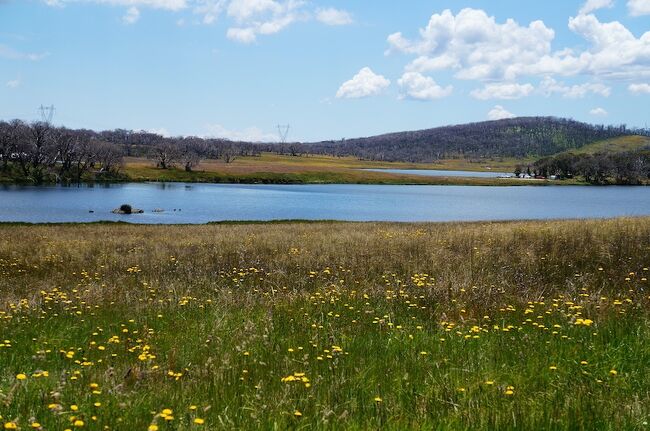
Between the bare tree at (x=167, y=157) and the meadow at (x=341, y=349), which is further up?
the bare tree at (x=167, y=157)

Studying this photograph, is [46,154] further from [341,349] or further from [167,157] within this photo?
[341,349]

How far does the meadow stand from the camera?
16.1 ft

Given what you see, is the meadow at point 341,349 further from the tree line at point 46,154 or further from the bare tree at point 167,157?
the bare tree at point 167,157

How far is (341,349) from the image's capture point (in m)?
6.98

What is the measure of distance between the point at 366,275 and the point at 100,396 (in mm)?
9461

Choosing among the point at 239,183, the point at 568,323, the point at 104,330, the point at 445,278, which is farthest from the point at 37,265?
the point at 239,183

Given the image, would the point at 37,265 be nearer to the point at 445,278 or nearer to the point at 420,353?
the point at 445,278

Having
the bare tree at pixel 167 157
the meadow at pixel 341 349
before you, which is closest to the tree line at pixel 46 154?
the bare tree at pixel 167 157

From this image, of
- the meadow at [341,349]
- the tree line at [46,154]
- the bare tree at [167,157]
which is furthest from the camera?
the bare tree at [167,157]

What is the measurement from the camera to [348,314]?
955cm

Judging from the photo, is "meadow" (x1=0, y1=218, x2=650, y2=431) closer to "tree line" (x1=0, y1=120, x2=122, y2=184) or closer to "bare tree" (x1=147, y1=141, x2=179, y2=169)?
"tree line" (x1=0, y1=120, x2=122, y2=184)

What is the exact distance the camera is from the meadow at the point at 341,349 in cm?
491

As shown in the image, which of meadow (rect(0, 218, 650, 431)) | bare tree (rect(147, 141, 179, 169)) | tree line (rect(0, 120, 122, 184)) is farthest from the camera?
bare tree (rect(147, 141, 179, 169))

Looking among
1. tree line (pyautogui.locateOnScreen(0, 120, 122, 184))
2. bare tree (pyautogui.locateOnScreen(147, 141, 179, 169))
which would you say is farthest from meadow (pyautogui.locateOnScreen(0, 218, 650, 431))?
bare tree (pyautogui.locateOnScreen(147, 141, 179, 169))
